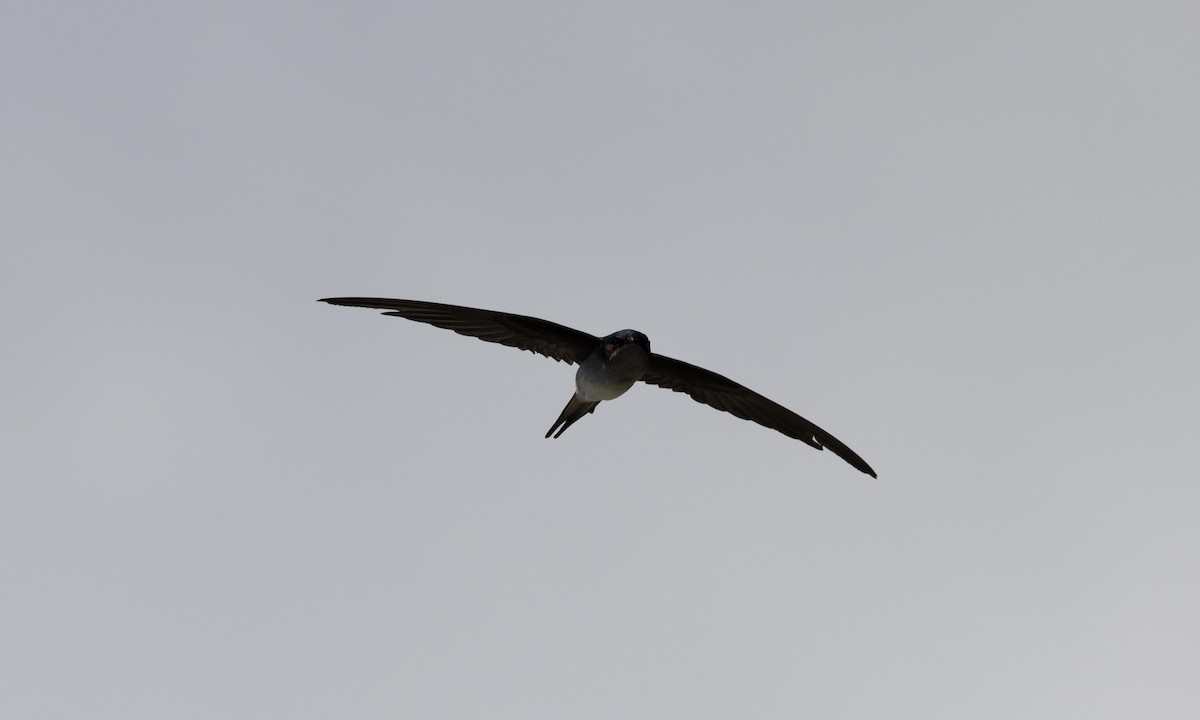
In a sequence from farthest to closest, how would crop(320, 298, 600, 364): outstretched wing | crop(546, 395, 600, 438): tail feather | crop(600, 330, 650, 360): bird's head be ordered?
crop(546, 395, 600, 438): tail feather, crop(600, 330, 650, 360): bird's head, crop(320, 298, 600, 364): outstretched wing

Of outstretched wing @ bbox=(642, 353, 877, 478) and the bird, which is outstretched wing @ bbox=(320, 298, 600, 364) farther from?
outstretched wing @ bbox=(642, 353, 877, 478)

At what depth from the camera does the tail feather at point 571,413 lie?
16484mm

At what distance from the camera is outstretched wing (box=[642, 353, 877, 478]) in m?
16.6

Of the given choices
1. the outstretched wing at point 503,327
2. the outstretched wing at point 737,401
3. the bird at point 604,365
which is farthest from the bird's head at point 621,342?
the outstretched wing at point 737,401

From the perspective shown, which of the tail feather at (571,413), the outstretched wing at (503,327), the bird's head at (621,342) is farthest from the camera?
the tail feather at (571,413)

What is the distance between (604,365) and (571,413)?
1.69 m

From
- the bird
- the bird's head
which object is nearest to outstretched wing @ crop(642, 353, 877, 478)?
the bird

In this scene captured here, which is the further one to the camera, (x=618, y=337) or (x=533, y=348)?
(x=533, y=348)

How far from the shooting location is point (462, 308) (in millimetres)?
14938

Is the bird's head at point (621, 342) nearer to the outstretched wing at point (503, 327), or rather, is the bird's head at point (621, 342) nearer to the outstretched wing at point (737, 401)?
the outstretched wing at point (503, 327)

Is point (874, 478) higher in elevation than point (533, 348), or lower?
lower

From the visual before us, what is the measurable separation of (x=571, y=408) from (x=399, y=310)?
3.36 metres

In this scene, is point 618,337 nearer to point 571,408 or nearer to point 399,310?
point 571,408

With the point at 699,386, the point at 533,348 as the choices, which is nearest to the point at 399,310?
the point at 533,348
